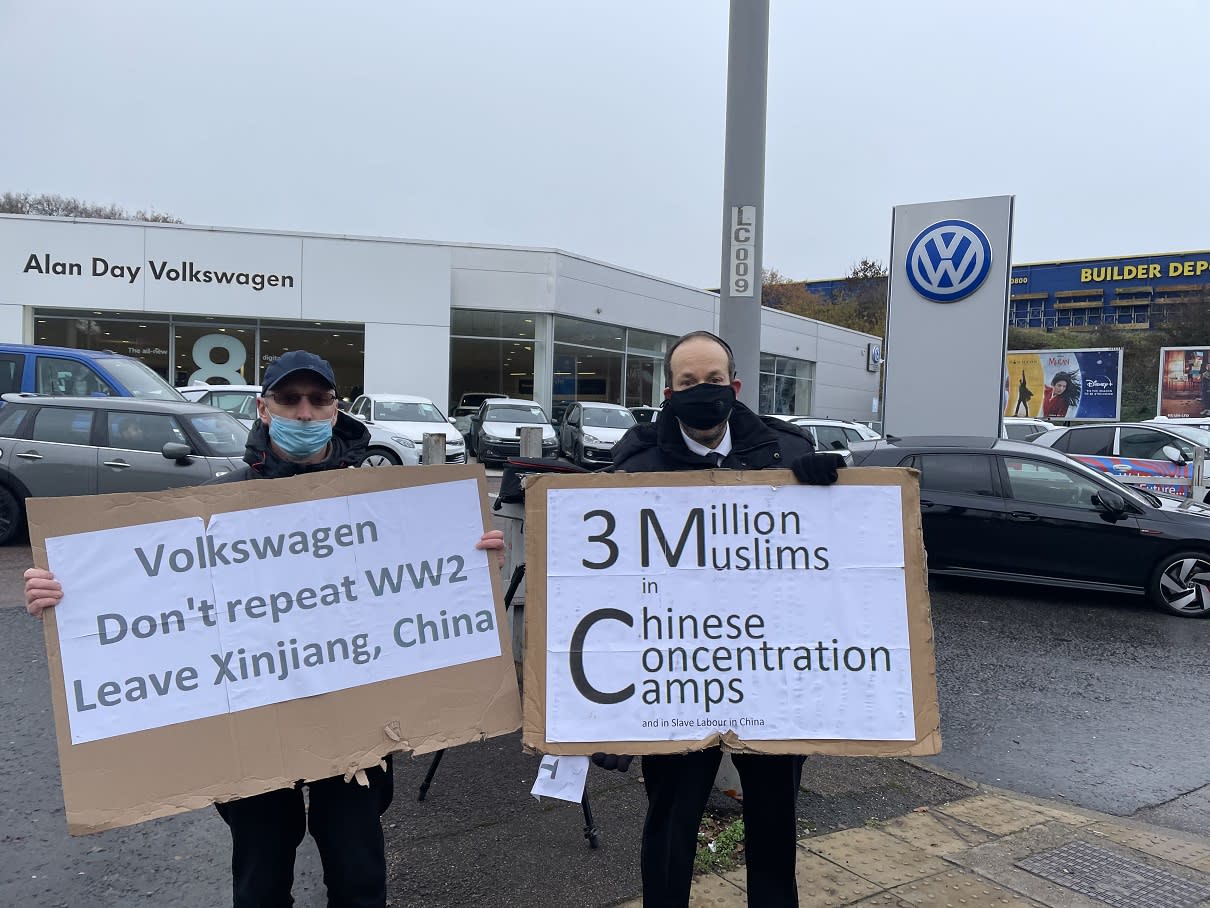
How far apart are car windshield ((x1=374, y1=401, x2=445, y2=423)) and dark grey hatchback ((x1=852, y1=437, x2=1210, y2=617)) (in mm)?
11489

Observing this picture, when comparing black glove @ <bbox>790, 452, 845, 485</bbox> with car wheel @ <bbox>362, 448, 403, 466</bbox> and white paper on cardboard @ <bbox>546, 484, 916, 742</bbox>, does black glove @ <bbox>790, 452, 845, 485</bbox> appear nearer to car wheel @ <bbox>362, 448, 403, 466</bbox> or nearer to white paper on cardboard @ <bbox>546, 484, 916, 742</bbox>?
white paper on cardboard @ <bbox>546, 484, 916, 742</bbox>

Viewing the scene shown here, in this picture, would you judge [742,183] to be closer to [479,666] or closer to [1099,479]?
[479,666]

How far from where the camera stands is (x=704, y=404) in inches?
98.7

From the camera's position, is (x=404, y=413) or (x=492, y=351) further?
(x=492, y=351)

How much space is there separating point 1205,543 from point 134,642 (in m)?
8.65

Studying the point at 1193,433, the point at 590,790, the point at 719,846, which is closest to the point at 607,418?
the point at 1193,433

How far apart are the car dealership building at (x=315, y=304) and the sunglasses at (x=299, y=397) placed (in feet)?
70.0

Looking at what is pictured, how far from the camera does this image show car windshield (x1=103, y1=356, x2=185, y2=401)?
37.0 feet

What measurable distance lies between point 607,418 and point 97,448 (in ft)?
38.9

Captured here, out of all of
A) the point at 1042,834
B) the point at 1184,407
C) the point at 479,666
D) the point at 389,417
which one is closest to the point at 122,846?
the point at 479,666

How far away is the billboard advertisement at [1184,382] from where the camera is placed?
3366 cm

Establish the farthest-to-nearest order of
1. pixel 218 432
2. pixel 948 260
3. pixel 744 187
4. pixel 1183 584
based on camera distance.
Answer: pixel 948 260, pixel 218 432, pixel 1183 584, pixel 744 187

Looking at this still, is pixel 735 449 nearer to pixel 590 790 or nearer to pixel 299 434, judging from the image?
pixel 299 434

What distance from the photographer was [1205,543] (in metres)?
7.62
